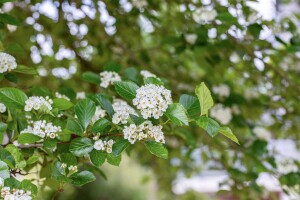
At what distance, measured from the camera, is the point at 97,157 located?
96cm

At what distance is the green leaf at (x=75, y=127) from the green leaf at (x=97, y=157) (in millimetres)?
53

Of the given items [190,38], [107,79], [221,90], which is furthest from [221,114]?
[107,79]

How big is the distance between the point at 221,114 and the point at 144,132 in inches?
35.3

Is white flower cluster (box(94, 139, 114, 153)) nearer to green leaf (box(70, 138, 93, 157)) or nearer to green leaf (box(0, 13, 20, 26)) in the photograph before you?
green leaf (box(70, 138, 93, 157))

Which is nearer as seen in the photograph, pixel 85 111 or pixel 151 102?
pixel 151 102

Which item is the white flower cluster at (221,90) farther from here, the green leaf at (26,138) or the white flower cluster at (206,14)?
the green leaf at (26,138)

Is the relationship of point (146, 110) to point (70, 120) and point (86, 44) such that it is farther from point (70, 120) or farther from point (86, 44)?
point (86, 44)

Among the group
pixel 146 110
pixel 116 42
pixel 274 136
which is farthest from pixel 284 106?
pixel 146 110

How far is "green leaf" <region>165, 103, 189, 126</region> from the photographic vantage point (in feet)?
2.87

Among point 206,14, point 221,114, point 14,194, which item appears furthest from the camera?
point 221,114

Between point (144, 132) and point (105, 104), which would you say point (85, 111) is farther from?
point (144, 132)

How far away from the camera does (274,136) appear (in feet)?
7.37

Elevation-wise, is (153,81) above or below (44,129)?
above

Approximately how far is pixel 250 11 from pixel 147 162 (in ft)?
4.89
